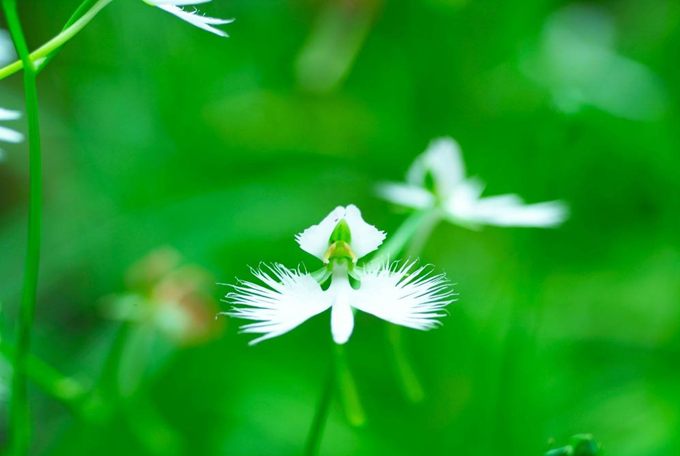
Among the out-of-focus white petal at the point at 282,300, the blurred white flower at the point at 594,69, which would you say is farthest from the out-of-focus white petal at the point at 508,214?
the blurred white flower at the point at 594,69

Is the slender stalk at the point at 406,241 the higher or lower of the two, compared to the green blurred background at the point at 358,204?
lower

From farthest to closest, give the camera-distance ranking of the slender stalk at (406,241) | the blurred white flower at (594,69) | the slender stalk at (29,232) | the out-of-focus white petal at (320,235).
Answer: the blurred white flower at (594,69) → the slender stalk at (406,241) → the out-of-focus white petal at (320,235) → the slender stalk at (29,232)

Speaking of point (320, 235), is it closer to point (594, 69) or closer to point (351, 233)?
point (351, 233)

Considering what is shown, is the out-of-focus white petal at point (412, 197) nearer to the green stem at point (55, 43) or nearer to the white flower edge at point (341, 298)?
the white flower edge at point (341, 298)

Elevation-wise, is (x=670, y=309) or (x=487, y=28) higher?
(x=487, y=28)

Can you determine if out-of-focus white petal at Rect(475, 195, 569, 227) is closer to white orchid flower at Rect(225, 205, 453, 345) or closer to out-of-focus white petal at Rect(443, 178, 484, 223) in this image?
out-of-focus white petal at Rect(443, 178, 484, 223)

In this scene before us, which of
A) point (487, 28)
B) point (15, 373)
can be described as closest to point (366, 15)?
point (487, 28)

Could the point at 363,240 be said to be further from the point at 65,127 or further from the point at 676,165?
the point at 65,127
